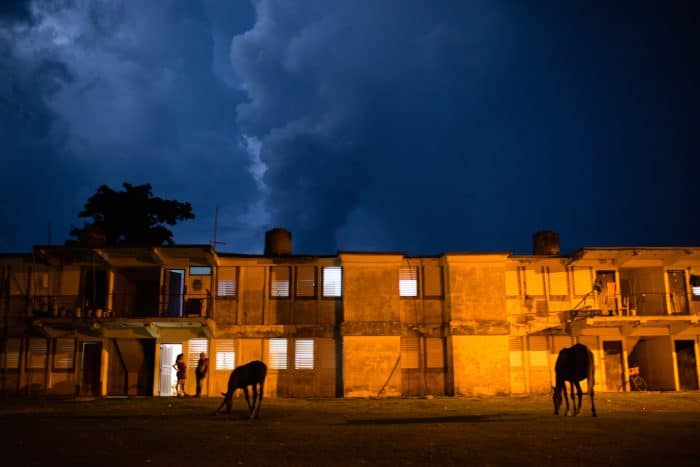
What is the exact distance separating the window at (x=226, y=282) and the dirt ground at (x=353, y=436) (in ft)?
32.4

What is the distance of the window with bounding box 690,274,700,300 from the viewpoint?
35.5 metres

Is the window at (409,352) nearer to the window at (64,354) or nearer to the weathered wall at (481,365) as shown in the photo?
the weathered wall at (481,365)

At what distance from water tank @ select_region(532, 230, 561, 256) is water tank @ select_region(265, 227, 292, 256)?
1368 cm

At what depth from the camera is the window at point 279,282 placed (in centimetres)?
3350

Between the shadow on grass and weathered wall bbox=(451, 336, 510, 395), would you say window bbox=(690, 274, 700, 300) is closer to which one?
weathered wall bbox=(451, 336, 510, 395)

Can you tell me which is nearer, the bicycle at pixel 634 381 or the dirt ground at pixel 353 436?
the dirt ground at pixel 353 436

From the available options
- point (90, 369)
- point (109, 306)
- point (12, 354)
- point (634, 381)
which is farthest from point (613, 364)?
point (12, 354)

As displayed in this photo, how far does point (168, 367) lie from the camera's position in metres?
33.5

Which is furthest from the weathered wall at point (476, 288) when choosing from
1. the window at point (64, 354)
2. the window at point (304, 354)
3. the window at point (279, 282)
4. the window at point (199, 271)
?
the window at point (64, 354)

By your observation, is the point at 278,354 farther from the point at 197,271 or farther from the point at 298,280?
the point at 197,271

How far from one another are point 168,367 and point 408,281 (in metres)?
13.1

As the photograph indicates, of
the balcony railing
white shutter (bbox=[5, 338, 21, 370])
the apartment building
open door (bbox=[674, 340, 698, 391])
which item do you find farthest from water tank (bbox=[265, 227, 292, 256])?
open door (bbox=[674, 340, 698, 391])

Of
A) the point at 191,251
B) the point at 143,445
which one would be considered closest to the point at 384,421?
the point at 143,445

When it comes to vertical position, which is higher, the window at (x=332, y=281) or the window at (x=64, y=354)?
the window at (x=332, y=281)
